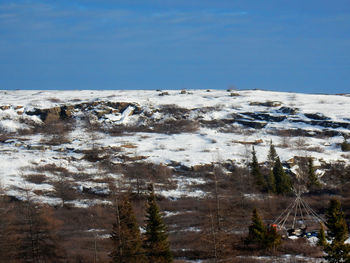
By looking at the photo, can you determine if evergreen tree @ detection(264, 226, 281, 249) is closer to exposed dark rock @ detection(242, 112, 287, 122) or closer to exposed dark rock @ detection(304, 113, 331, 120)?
exposed dark rock @ detection(242, 112, 287, 122)

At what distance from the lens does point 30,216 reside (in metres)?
27.7

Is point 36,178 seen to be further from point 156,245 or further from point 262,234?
point 156,245

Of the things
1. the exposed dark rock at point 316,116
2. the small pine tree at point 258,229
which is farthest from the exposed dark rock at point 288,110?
the small pine tree at point 258,229

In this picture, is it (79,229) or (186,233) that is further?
(79,229)

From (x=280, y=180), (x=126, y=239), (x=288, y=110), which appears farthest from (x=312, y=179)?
(x=288, y=110)

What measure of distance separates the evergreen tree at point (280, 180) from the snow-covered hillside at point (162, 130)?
451 inches

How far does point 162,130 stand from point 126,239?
249ft

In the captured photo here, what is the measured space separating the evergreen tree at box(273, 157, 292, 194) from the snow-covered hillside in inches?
451

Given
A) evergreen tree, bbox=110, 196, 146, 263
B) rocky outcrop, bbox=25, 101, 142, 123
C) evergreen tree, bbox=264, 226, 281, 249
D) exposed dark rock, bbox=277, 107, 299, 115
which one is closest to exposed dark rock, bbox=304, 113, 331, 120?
exposed dark rock, bbox=277, 107, 299, 115

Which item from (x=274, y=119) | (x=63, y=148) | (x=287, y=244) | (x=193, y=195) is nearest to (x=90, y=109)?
(x=63, y=148)

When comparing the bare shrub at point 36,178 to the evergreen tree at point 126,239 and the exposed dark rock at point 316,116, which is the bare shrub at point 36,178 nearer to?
the evergreen tree at point 126,239

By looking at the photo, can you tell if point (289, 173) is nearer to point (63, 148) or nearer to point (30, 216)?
point (63, 148)

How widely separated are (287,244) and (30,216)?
67.3 ft

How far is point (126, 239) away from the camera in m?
23.9
